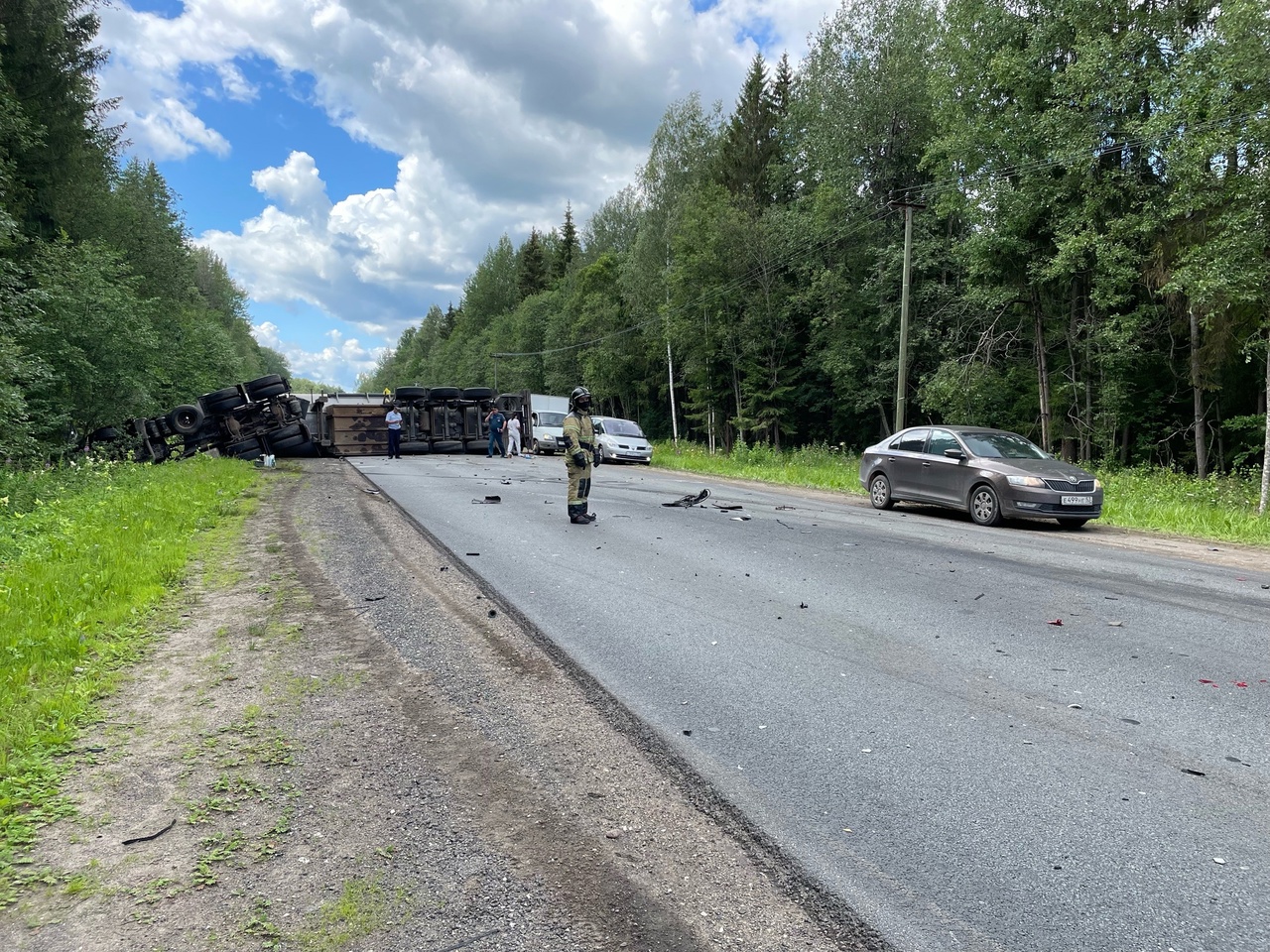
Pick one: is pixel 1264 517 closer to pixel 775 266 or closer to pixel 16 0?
pixel 775 266

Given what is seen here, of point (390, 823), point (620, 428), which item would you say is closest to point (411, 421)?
point (620, 428)

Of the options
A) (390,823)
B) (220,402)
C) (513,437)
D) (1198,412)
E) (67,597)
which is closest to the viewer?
(390,823)

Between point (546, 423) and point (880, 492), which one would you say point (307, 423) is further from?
point (880, 492)

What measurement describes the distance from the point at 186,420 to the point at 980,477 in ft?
71.5

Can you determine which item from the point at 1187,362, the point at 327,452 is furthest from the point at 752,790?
the point at 327,452

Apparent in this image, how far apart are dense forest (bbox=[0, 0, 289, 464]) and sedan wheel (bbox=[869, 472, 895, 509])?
14.8 metres

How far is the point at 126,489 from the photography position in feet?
40.3

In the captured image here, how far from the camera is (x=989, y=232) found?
74.3 feet

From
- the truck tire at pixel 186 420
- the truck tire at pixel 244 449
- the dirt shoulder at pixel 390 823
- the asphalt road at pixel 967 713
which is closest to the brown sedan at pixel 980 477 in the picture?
the asphalt road at pixel 967 713

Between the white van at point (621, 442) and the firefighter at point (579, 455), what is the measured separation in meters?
16.9

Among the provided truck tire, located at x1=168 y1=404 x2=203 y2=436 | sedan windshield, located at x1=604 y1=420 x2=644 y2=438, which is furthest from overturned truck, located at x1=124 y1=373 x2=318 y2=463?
sedan windshield, located at x1=604 y1=420 x2=644 y2=438

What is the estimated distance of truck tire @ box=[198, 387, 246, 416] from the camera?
75.9 feet

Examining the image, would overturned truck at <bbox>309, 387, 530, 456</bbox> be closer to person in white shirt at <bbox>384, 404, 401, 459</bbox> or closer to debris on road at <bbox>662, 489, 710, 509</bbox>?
person in white shirt at <bbox>384, 404, 401, 459</bbox>

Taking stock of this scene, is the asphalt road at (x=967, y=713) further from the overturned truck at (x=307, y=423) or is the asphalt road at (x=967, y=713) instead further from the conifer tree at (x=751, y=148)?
the conifer tree at (x=751, y=148)
